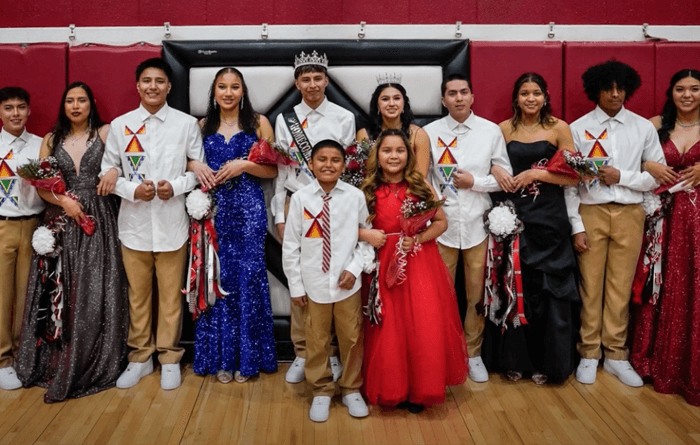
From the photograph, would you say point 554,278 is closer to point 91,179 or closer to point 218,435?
point 218,435

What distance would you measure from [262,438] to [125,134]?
180 centimetres

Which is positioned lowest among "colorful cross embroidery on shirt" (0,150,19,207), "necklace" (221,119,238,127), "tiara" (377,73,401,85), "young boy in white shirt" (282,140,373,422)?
"young boy in white shirt" (282,140,373,422)

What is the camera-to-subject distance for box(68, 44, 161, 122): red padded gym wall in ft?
12.7

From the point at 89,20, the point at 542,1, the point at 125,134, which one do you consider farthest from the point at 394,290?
the point at 89,20

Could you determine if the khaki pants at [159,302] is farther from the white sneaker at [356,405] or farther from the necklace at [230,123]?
the white sneaker at [356,405]

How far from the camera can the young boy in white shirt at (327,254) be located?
3.04 meters

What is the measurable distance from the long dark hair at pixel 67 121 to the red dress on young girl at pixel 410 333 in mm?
1725

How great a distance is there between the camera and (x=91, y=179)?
3525mm

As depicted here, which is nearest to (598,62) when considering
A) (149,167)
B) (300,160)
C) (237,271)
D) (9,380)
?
(300,160)

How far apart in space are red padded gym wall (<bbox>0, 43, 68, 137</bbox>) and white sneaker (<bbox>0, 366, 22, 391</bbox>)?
4.76 feet

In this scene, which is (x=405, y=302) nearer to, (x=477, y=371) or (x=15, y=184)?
(x=477, y=371)

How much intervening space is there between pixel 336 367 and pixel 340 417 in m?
0.47

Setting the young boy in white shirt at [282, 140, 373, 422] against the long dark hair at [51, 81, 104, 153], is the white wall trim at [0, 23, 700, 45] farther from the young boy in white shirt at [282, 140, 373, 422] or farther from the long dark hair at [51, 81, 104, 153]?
the young boy in white shirt at [282, 140, 373, 422]

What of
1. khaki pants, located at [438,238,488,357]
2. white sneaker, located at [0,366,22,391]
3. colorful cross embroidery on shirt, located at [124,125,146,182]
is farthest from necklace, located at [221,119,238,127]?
white sneaker, located at [0,366,22,391]
